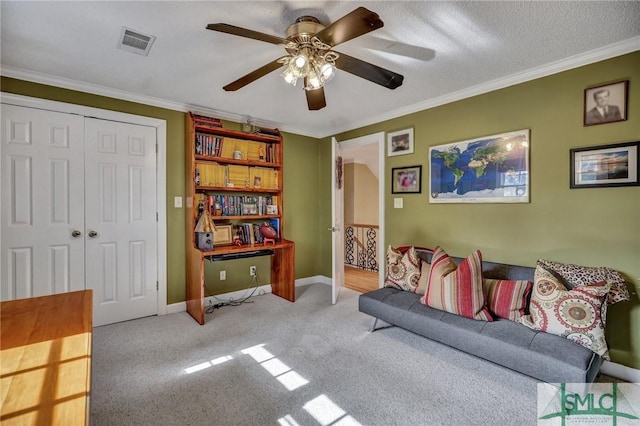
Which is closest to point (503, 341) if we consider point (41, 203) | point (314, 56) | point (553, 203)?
point (553, 203)

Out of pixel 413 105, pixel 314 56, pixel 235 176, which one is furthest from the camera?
pixel 235 176

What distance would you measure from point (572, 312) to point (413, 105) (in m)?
2.44

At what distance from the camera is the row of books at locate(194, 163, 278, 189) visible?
3.41 meters

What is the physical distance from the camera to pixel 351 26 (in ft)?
4.84

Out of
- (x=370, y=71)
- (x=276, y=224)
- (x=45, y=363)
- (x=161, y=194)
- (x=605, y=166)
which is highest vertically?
(x=370, y=71)

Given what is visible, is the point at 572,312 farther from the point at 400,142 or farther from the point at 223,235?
the point at 223,235

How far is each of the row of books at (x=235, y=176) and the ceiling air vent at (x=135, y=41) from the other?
1.37m

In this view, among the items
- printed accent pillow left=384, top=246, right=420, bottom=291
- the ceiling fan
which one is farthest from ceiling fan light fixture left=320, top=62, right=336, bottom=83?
printed accent pillow left=384, top=246, right=420, bottom=291

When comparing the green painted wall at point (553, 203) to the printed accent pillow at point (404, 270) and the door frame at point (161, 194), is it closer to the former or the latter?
the printed accent pillow at point (404, 270)

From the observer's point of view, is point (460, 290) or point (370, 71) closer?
point (370, 71)

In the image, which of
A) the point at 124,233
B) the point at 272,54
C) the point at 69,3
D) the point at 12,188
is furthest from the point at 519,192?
the point at 12,188

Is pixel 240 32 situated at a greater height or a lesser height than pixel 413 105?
lesser

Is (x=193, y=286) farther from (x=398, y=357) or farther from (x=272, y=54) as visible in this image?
(x=272, y=54)

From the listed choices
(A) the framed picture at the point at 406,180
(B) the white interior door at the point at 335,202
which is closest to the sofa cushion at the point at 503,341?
(B) the white interior door at the point at 335,202
